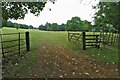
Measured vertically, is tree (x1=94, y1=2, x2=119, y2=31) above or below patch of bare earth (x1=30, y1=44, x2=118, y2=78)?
above

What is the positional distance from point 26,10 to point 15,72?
689cm

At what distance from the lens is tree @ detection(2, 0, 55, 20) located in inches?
618

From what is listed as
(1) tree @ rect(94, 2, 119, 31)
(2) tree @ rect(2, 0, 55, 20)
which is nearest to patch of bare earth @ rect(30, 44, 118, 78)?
(2) tree @ rect(2, 0, 55, 20)

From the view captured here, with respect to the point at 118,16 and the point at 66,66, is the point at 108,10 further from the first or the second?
the point at 66,66

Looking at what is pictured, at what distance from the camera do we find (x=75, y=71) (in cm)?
1124

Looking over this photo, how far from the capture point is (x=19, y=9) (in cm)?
1627

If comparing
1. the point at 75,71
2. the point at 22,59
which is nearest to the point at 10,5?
the point at 22,59

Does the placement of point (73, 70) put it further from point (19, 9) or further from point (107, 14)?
point (107, 14)

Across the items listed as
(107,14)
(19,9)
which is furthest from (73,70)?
(107,14)

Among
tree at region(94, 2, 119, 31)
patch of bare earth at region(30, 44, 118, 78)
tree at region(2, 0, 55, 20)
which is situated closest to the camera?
patch of bare earth at region(30, 44, 118, 78)

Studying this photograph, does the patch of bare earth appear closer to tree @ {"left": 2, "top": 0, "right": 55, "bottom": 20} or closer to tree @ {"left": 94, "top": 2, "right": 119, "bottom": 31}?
tree @ {"left": 2, "top": 0, "right": 55, "bottom": 20}

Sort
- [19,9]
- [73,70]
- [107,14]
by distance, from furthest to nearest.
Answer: [107,14] < [19,9] < [73,70]

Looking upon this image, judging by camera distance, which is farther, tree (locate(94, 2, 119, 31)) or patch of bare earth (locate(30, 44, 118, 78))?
tree (locate(94, 2, 119, 31))

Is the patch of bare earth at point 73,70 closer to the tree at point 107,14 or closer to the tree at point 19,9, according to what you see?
the tree at point 19,9
